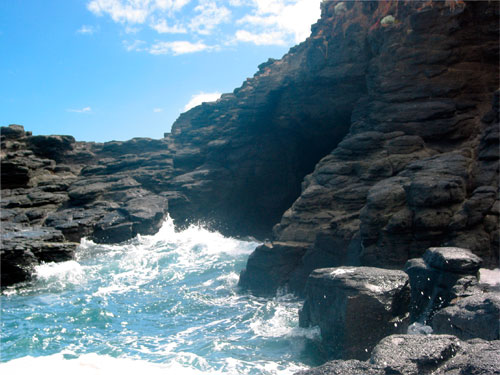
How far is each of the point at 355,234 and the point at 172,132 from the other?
21.1 metres

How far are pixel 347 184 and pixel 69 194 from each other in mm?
15645

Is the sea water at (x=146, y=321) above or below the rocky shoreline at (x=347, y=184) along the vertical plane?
below

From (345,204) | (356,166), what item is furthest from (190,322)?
(356,166)

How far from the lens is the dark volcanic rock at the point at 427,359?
4391 mm

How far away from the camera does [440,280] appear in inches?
328

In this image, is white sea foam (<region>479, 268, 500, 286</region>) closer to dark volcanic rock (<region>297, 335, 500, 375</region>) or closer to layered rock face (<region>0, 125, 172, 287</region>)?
dark volcanic rock (<region>297, 335, 500, 375</region>)

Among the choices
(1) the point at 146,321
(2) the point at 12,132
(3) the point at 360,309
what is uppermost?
(2) the point at 12,132

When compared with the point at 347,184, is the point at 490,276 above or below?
below

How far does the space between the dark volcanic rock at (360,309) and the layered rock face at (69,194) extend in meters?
12.6

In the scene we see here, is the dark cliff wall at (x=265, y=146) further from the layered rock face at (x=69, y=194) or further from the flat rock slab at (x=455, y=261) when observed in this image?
the flat rock slab at (x=455, y=261)

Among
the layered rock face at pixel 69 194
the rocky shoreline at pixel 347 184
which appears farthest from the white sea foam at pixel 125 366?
the layered rock face at pixel 69 194

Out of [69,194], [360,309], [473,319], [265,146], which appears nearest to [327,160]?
[265,146]

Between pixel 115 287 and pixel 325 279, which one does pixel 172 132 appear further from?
pixel 325 279

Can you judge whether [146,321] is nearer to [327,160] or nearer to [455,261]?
[455,261]
